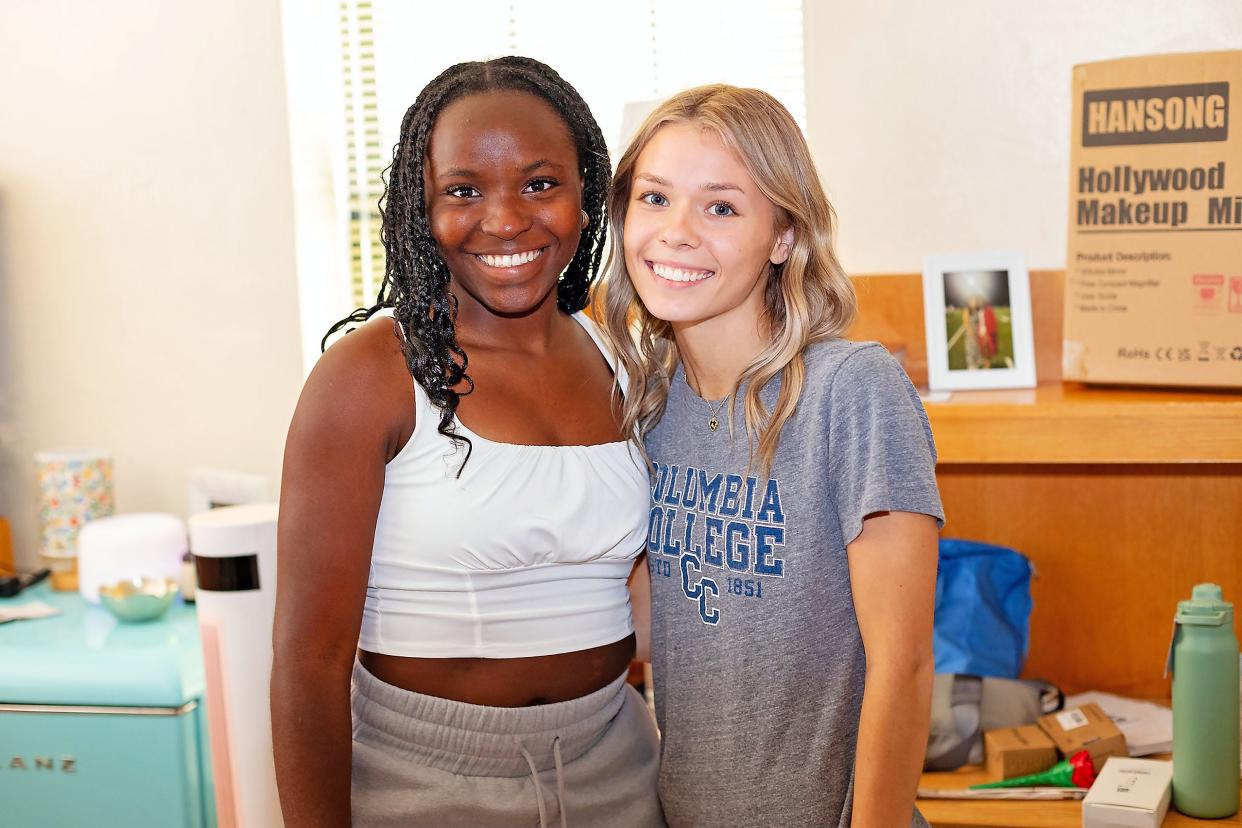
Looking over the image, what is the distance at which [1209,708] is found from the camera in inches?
66.2

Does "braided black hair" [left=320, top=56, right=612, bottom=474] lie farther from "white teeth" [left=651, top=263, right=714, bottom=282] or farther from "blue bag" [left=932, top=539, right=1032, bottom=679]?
"blue bag" [left=932, top=539, right=1032, bottom=679]

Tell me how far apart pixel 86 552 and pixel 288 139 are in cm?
91

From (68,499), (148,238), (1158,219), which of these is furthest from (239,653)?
(1158,219)

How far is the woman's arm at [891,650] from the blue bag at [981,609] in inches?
26.6

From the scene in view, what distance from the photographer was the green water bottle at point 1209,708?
167 centimetres

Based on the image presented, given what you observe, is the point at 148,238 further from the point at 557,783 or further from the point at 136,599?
the point at 557,783

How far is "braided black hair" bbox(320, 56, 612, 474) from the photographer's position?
1.25 meters

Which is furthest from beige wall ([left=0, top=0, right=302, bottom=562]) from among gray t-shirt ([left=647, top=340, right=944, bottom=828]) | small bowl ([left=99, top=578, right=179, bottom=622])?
gray t-shirt ([left=647, top=340, right=944, bottom=828])

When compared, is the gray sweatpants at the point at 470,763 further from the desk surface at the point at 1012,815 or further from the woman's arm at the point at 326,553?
the desk surface at the point at 1012,815

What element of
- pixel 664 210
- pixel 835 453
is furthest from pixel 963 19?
pixel 835 453

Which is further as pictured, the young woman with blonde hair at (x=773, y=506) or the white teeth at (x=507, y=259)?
the white teeth at (x=507, y=259)

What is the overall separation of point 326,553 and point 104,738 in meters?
1.05

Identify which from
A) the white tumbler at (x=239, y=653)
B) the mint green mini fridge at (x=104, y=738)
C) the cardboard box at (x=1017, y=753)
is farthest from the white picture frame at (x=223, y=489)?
A: the cardboard box at (x=1017, y=753)

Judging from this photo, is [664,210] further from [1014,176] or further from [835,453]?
[1014,176]
